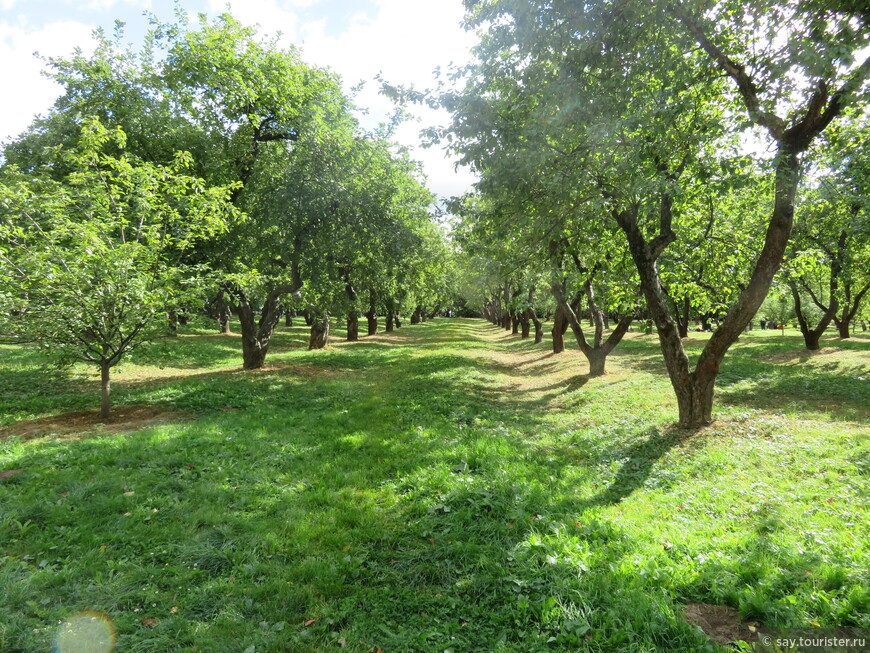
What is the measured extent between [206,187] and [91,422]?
927 centimetres

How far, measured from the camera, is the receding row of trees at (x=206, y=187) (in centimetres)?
998

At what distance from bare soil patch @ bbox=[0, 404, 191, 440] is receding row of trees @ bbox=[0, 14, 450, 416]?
935 mm

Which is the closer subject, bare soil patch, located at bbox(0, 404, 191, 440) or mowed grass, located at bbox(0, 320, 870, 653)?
mowed grass, located at bbox(0, 320, 870, 653)

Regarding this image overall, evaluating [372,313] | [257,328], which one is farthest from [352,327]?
[257,328]

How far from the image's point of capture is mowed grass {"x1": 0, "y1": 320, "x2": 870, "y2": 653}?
3740 millimetres

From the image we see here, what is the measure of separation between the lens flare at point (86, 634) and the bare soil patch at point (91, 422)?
658 centimetres

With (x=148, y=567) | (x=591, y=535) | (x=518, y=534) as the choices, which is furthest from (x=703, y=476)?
(x=148, y=567)

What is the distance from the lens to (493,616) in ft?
12.7

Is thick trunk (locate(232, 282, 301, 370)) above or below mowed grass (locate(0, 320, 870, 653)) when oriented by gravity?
above

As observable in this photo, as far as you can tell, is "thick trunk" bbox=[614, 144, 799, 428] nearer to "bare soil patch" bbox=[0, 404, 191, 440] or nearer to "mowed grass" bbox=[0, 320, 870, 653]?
"mowed grass" bbox=[0, 320, 870, 653]

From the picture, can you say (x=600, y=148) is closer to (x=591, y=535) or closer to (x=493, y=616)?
(x=591, y=535)

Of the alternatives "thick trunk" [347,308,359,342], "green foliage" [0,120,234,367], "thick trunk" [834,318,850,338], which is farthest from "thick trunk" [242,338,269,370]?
"thick trunk" [834,318,850,338]

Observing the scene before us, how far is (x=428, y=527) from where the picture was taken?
5.39 meters

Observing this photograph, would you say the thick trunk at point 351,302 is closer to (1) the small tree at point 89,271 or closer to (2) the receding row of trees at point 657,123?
(1) the small tree at point 89,271
